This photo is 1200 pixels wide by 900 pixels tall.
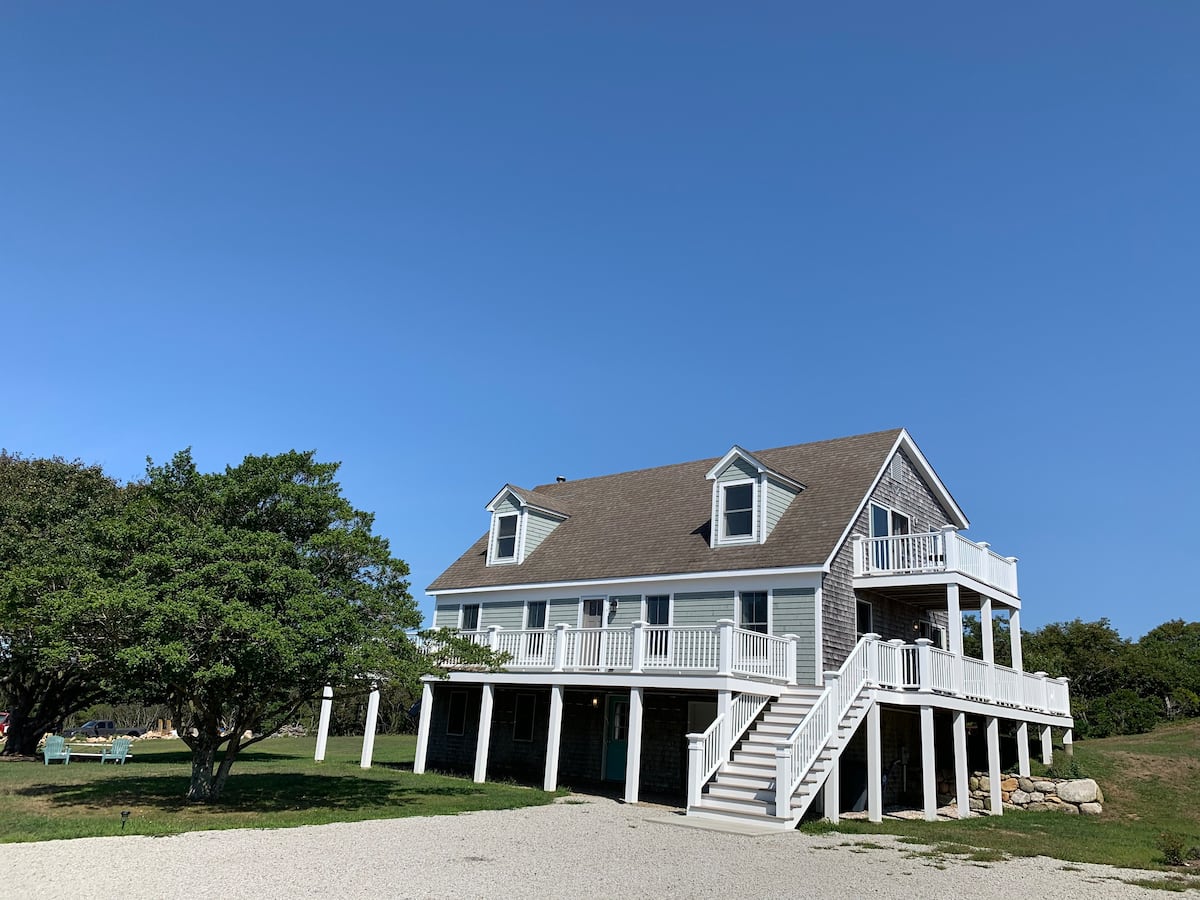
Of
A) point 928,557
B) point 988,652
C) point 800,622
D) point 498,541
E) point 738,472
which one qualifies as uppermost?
point 738,472

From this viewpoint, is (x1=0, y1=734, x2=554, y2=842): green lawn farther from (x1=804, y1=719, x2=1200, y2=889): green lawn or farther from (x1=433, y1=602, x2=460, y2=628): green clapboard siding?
(x1=804, y1=719, x2=1200, y2=889): green lawn

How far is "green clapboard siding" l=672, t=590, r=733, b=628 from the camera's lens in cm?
2050

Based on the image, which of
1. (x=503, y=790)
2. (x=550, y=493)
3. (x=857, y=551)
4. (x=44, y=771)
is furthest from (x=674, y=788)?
(x=44, y=771)

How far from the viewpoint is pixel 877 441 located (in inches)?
909

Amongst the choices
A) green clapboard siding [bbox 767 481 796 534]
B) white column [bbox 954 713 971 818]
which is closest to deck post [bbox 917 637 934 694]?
white column [bbox 954 713 971 818]

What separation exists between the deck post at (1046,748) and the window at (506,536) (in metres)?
14.7

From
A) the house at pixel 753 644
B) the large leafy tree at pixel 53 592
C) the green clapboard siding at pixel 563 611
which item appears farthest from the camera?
the green clapboard siding at pixel 563 611

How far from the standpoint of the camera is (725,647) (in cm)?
1709

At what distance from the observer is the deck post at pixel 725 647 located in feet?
55.8

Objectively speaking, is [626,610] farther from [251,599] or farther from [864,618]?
[251,599]

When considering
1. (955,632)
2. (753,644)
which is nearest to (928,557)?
(955,632)

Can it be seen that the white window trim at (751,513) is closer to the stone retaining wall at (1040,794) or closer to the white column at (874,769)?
the white column at (874,769)

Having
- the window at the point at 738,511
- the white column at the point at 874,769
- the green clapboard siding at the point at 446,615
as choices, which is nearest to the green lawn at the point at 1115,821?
the white column at the point at 874,769

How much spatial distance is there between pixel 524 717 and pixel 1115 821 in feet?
45.7
